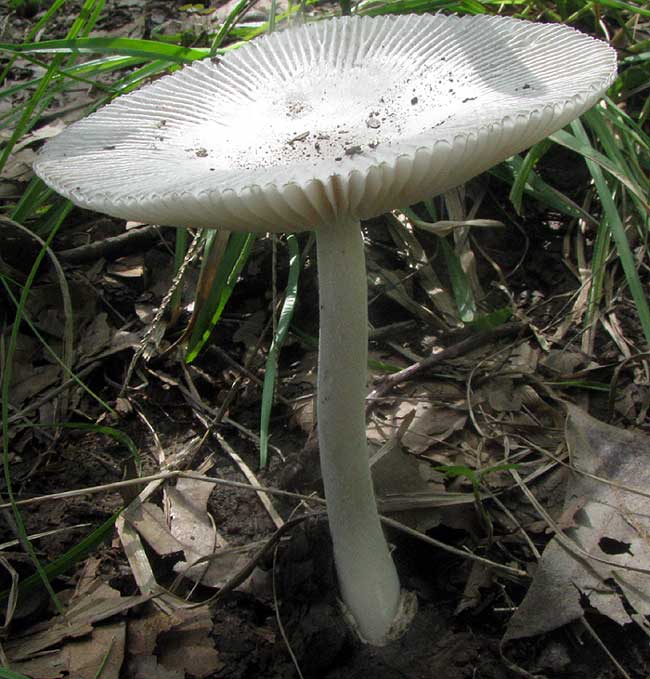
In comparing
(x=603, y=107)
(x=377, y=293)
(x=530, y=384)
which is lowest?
(x=530, y=384)

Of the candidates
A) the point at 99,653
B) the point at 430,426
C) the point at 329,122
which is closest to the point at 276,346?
the point at 430,426

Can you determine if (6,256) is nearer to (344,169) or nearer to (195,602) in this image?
(195,602)

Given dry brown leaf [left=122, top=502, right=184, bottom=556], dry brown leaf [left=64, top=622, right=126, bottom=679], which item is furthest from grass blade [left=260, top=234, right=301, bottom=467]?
dry brown leaf [left=64, top=622, right=126, bottom=679]

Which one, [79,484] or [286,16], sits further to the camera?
[286,16]

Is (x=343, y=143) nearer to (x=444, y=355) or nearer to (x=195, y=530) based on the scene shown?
(x=444, y=355)

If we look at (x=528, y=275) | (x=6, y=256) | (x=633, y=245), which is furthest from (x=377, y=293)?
(x=6, y=256)

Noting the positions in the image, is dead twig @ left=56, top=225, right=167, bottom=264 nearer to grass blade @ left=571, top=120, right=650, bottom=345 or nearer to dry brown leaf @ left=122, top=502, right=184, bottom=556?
dry brown leaf @ left=122, top=502, right=184, bottom=556
